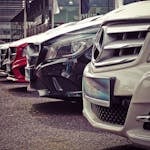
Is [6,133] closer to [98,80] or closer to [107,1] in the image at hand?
[98,80]

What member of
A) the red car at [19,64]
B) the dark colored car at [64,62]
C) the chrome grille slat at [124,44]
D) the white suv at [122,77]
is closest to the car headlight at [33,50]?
the dark colored car at [64,62]

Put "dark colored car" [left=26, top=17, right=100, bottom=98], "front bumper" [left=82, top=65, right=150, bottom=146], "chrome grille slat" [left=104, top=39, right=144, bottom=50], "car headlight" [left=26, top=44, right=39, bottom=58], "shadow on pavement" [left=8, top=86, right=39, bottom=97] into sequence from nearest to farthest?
"front bumper" [left=82, top=65, right=150, bottom=146] < "chrome grille slat" [left=104, top=39, right=144, bottom=50] < "dark colored car" [left=26, top=17, right=100, bottom=98] < "car headlight" [left=26, top=44, right=39, bottom=58] < "shadow on pavement" [left=8, top=86, right=39, bottom=97]

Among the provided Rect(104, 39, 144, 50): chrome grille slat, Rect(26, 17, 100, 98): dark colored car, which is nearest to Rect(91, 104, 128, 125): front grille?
Rect(104, 39, 144, 50): chrome grille slat

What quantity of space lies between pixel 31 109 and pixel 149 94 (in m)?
4.08

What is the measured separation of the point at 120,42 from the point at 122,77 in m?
0.34

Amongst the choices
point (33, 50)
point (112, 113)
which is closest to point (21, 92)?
point (33, 50)

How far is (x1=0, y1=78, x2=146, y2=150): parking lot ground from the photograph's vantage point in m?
4.79

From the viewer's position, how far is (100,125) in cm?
395

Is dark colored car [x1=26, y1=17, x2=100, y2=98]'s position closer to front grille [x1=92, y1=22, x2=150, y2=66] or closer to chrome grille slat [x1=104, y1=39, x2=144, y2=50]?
front grille [x1=92, y1=22, x2=150, y2=66]

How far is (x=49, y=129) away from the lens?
18.5 ft

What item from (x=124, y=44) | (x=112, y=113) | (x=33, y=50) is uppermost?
(x=124, y=44)

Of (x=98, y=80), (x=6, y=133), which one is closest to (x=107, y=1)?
(x=6, y=133)

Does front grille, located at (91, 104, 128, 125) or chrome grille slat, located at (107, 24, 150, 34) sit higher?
chrome grille slat, located at (107, 24, 150, 34)

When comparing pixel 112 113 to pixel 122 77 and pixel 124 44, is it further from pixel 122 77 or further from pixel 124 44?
pixel 124 44
